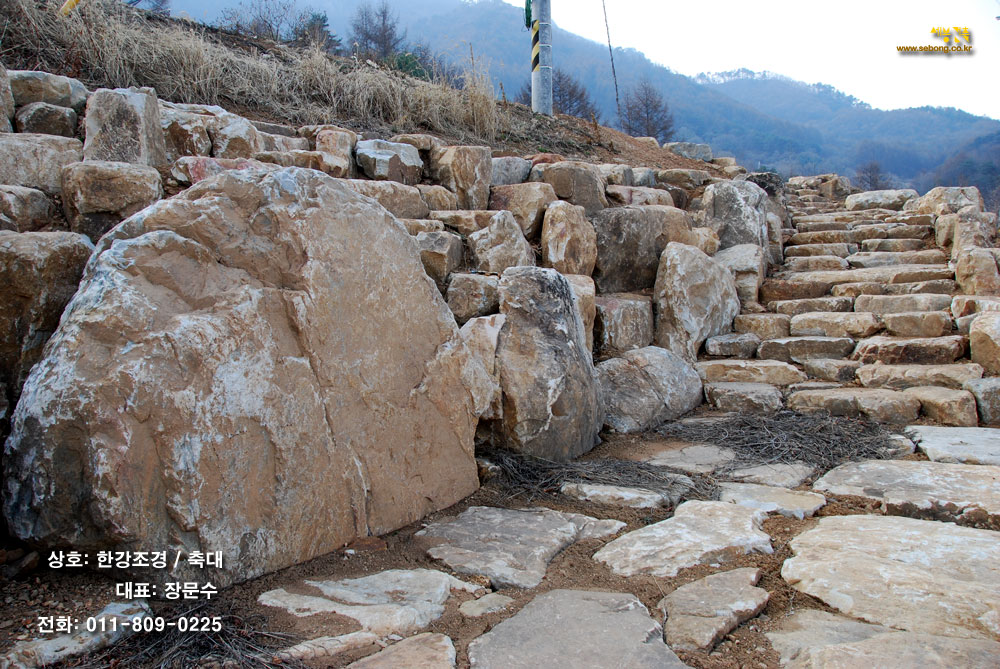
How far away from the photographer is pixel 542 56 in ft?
31.1

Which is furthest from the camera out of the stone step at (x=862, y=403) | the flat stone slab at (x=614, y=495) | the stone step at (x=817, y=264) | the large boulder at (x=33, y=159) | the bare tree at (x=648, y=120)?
the bare tree at (x=648, y=120)

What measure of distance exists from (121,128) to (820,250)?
6.65 metres

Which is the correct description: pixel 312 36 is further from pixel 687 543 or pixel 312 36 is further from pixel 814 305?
pixel 687 543

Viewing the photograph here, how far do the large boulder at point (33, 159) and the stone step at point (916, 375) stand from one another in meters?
5.01

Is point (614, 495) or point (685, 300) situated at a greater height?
point (685, 300)

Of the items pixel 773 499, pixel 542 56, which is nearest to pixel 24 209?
pixel 773 499

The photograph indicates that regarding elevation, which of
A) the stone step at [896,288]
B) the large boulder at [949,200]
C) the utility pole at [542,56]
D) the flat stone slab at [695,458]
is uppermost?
the utility pole at [542,56]

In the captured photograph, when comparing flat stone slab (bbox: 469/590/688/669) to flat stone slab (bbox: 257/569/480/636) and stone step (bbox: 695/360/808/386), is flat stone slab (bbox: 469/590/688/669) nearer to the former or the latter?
flat stone slab (bbox: 257/569/480/636)

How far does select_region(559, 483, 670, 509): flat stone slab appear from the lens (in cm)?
278

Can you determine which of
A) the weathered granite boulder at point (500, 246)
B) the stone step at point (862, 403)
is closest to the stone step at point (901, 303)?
the stone step at point (862, 403)

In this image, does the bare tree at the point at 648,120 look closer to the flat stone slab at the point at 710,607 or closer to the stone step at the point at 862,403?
the stone step at the point at 862,403

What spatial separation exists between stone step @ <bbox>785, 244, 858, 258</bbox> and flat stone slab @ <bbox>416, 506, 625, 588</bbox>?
5.59 metres

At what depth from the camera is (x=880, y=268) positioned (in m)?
6.20

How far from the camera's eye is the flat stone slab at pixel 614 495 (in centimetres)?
278
